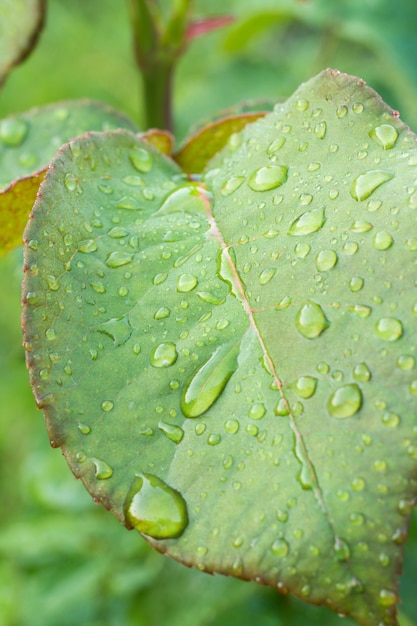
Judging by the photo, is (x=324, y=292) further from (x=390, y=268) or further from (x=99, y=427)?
(x=99, y=427)

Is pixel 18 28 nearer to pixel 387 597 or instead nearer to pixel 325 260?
pixel 325 260

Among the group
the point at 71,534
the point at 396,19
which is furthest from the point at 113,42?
the point at 71,534

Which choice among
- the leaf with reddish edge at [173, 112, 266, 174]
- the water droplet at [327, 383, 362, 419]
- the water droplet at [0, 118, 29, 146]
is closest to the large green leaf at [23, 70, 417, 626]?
the water droplet at [327, 383, 362, 419]

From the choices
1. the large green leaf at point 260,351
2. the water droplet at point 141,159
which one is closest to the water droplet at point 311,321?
the large green leaf at point 260,351

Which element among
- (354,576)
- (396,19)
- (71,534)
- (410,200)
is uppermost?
(410,200)

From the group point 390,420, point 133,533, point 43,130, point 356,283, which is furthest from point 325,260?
point 133,533

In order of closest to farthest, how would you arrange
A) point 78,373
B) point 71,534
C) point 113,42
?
point 78,373 → point 71,534 → point 113,42
